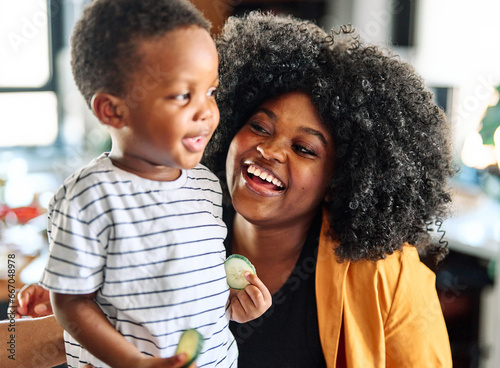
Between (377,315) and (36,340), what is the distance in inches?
19.6

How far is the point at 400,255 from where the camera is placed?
979mm

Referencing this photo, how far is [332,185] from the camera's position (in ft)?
2.99

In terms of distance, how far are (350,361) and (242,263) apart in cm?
35

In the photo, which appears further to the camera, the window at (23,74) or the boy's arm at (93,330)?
the window at (23,74)

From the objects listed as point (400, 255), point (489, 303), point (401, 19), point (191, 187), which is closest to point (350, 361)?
point (400, 255)

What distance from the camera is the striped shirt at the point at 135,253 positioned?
1.68ft

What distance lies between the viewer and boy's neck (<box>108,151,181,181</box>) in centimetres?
54

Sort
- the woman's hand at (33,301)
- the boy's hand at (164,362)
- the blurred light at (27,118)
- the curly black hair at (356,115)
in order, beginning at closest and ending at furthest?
the boy's hand at (164,362) → the woman's hand at (33,301) → the curly black hair at (356,115) → the blurred light at (27,118)

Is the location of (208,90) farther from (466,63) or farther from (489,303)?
(466,63)

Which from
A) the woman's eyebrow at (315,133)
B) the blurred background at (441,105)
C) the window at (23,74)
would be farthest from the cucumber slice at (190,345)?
the window at (23,74)

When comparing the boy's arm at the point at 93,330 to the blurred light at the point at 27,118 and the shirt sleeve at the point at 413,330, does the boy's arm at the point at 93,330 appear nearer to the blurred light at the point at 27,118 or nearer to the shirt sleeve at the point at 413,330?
the shirt sleeve at the point at 413,330

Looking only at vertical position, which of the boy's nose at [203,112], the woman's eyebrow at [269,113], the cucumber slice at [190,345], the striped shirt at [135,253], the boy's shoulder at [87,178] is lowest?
the cucumber slice at [190,345]

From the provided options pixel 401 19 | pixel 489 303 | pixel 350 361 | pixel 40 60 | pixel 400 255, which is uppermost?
pixel 401 19

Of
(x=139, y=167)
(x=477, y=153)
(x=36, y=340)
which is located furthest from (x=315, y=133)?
(x=477, y=153)
